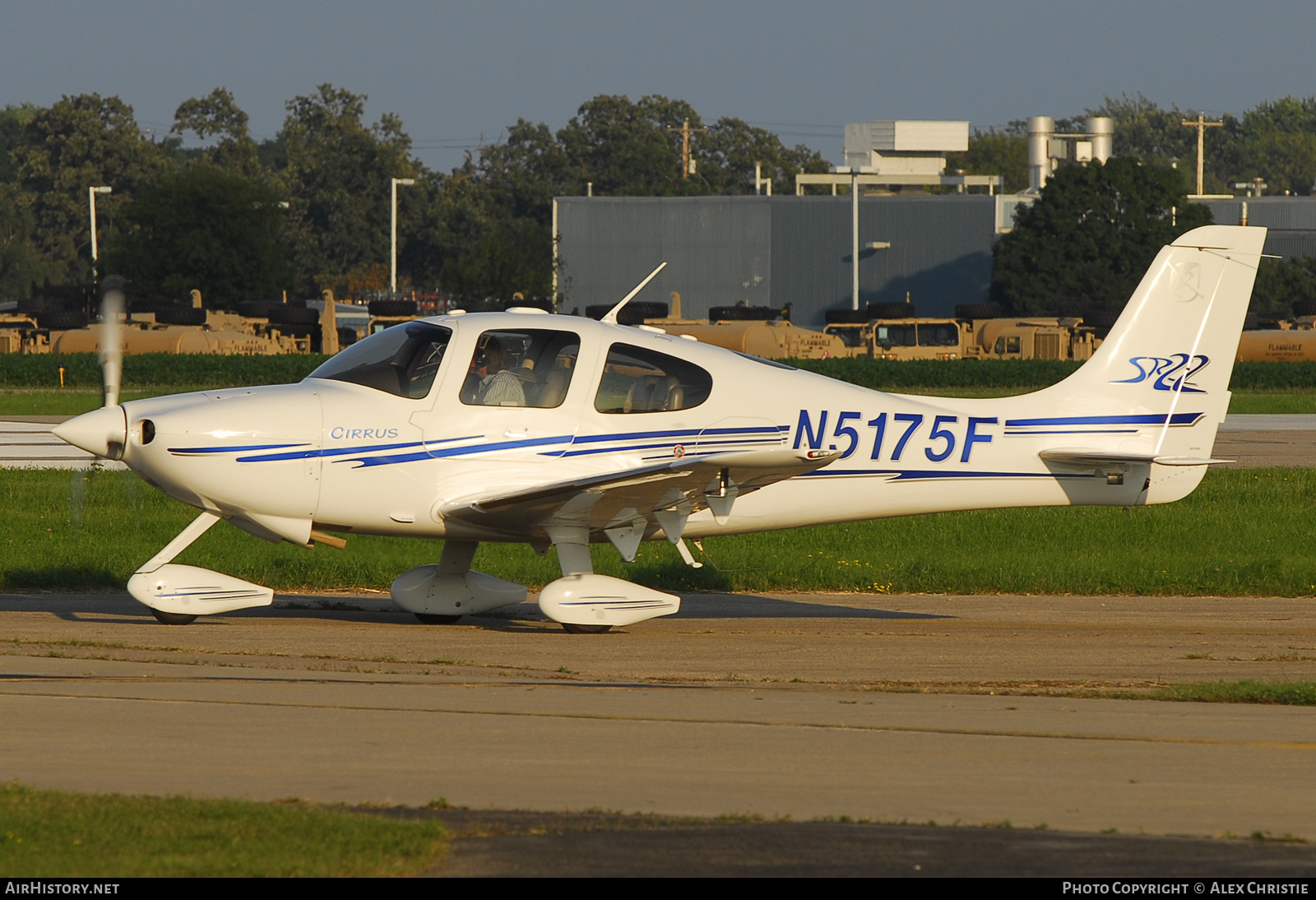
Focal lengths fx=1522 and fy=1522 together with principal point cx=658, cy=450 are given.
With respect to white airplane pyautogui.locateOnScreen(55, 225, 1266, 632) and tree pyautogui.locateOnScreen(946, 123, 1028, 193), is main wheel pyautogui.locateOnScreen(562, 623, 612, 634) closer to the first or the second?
white airplane pyautogui.locateOnScreen(55, 225, 1266, 632)

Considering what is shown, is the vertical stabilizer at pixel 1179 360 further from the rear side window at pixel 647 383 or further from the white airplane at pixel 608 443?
the rear side window at pixel 647 383

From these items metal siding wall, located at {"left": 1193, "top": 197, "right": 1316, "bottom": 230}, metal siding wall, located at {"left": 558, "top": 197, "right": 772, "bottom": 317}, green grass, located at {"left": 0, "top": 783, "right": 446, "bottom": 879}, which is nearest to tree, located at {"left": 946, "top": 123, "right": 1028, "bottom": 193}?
metal siding wall, located at {"left": 1193, "top": 197, "right": 1316, "bottom": 230}

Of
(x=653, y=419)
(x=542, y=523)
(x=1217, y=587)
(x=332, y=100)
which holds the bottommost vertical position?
(x=1217, y=587)

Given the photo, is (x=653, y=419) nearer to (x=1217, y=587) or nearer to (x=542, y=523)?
(x=542, y=523)

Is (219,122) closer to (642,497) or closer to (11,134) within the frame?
(11,134)

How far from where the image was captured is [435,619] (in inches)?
458

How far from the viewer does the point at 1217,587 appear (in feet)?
45.6

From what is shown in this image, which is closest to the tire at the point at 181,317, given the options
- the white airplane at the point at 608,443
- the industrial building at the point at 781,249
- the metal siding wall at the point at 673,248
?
the metal siding wall at the point at 673,248

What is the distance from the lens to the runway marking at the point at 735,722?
742 centimetres

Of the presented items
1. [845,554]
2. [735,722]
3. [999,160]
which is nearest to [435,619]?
[735,722]

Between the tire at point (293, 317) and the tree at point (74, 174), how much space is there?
61647 millimetres
